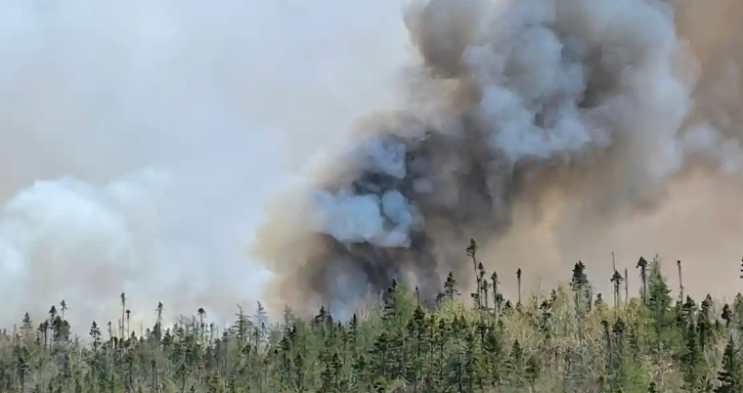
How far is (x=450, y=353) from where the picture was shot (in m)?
101

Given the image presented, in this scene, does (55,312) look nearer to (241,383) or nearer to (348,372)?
(241,383)

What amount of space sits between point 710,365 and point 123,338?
103m

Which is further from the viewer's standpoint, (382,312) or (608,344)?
(382,312)

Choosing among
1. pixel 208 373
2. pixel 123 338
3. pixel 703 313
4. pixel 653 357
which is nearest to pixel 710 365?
pixel 653 357

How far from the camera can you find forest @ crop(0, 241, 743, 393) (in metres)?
95.2

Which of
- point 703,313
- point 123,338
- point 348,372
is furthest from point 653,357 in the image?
point 123,338

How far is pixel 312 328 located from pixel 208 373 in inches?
667

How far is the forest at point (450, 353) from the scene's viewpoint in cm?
9525

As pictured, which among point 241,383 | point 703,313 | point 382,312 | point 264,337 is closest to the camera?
point 703,313

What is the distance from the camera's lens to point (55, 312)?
169 metres

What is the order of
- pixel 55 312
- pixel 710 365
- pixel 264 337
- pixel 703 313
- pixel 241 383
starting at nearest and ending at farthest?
pixel 710 365 < pixel 703 313 < pixel 241 383 < pixel 264 337 < pixel 55 312

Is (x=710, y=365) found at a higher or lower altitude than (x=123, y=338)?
lower

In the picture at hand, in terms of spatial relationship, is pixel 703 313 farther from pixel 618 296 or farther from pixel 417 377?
pixel 417 377

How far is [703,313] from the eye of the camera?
4321 inches
